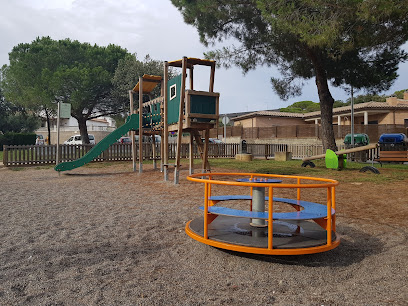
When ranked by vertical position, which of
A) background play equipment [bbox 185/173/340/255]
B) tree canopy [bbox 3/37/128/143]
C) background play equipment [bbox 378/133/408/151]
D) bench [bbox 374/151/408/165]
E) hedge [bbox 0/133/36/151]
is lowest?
background play equipment [bbox 185/173/340/255]

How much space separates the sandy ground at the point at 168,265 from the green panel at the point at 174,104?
16.5 ft

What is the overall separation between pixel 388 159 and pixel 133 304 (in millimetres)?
15445

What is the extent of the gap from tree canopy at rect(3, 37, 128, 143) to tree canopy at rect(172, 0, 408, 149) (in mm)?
17830

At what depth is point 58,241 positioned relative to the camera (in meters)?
4.34

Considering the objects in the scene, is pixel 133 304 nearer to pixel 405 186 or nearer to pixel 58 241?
pixel 58 241

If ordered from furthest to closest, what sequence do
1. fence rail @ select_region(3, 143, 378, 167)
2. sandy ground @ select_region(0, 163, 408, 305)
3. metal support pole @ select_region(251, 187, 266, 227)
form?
fence rail @ select_region(3, 143, 378, 167), metal support pole @ select_region(251, 187, 266, 227), sandy ground @ select_region(0, 163, 408, 305)

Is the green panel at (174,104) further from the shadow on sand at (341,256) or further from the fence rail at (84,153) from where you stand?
the shadow on sand at (341,256)

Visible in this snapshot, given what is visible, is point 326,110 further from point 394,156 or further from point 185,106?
point 185,106

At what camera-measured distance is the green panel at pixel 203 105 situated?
10.2m

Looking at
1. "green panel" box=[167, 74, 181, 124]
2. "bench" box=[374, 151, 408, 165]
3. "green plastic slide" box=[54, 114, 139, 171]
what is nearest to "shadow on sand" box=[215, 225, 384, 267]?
"green panel" box=[167, 74, 181, 124]

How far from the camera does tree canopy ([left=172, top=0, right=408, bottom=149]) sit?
1255 centimetres

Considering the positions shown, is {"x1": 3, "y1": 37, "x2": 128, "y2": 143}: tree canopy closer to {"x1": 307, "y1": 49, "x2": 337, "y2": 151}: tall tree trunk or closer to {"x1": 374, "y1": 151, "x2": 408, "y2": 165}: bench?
{"x1": 307, "y1": 49, "x2": 337, "y2": 151}: tall tree trunk

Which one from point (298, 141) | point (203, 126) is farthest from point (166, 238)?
point (298, 141)

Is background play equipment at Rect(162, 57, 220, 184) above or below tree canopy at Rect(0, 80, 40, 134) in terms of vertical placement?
below
